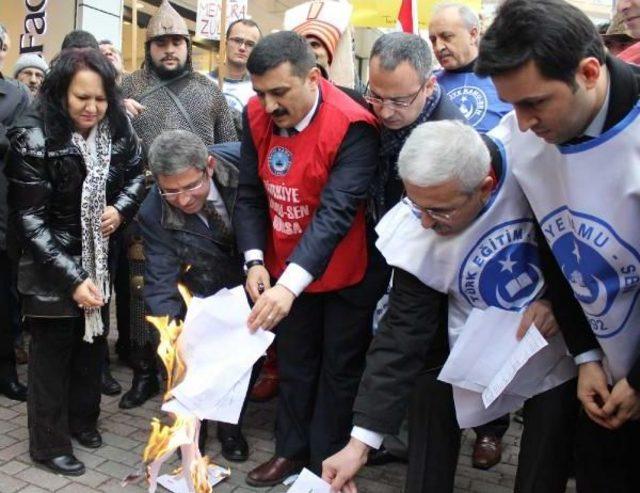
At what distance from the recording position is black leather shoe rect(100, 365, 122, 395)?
4191mm

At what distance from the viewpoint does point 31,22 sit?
7.70m

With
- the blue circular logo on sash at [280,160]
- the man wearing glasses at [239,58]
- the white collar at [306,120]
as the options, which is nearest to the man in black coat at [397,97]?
the white collar at [306,120]

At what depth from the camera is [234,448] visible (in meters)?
3.47

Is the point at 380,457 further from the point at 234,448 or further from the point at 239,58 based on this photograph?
the point at 239,58

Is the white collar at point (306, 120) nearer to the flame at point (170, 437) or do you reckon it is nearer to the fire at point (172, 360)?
the fire at point (172, 360)

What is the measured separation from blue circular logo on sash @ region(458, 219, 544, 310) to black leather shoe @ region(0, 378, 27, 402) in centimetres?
295

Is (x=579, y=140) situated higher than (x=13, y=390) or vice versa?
(x=579, y=140)

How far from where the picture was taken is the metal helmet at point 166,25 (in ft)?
14.0

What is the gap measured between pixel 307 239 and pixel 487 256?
0.79 m

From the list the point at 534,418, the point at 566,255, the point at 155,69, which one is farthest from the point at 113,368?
the point at 566,255

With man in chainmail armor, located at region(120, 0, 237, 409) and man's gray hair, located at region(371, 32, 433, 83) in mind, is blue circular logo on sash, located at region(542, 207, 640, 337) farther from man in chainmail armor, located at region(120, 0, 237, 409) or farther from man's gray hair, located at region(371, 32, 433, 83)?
man in chainmail armor, located at region(120, 0, 237, 409)

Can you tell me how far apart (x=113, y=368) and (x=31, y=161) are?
2070 mm

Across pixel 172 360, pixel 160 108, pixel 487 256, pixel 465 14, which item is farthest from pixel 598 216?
pixel 160 108

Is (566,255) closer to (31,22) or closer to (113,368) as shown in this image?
(113,368)
